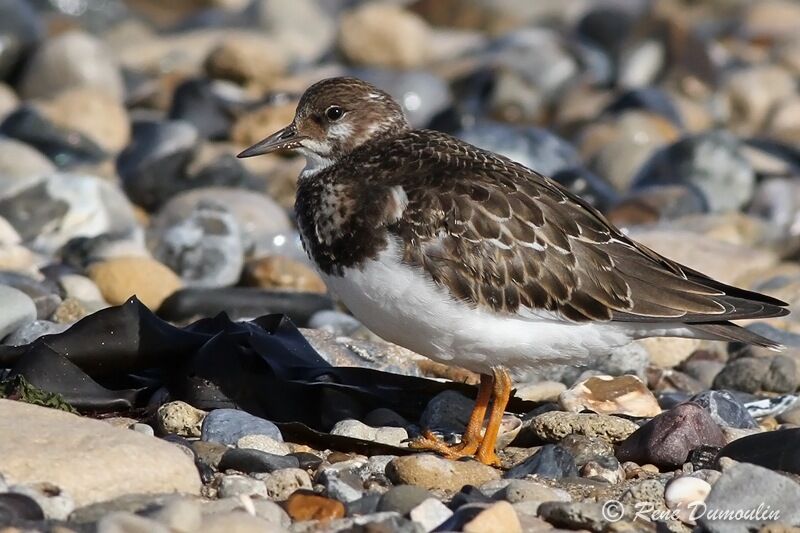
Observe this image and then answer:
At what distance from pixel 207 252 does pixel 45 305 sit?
1383 millimetres

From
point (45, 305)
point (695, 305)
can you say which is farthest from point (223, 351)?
point (695, 305)

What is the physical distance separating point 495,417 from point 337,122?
1361 millimetres

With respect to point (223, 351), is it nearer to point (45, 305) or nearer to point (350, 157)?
point (350, 157)

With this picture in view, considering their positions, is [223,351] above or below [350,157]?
below

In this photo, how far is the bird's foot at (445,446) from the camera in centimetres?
460

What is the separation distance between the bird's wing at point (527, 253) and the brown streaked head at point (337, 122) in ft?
1.05

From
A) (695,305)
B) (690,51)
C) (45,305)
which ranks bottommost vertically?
(45,305)

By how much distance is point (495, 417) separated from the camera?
4664 millimetres

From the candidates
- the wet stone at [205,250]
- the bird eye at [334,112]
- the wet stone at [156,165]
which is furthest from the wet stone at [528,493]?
the wet stone at [156,165]

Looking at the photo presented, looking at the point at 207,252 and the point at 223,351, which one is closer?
the point at 223,351

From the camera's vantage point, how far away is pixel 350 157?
504cm

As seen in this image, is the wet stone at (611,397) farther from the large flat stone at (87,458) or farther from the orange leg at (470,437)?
the large flat stone at (87,458)

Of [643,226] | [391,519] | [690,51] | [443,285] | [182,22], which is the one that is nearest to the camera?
[391,519]

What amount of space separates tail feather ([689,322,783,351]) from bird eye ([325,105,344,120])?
1.60 meters
